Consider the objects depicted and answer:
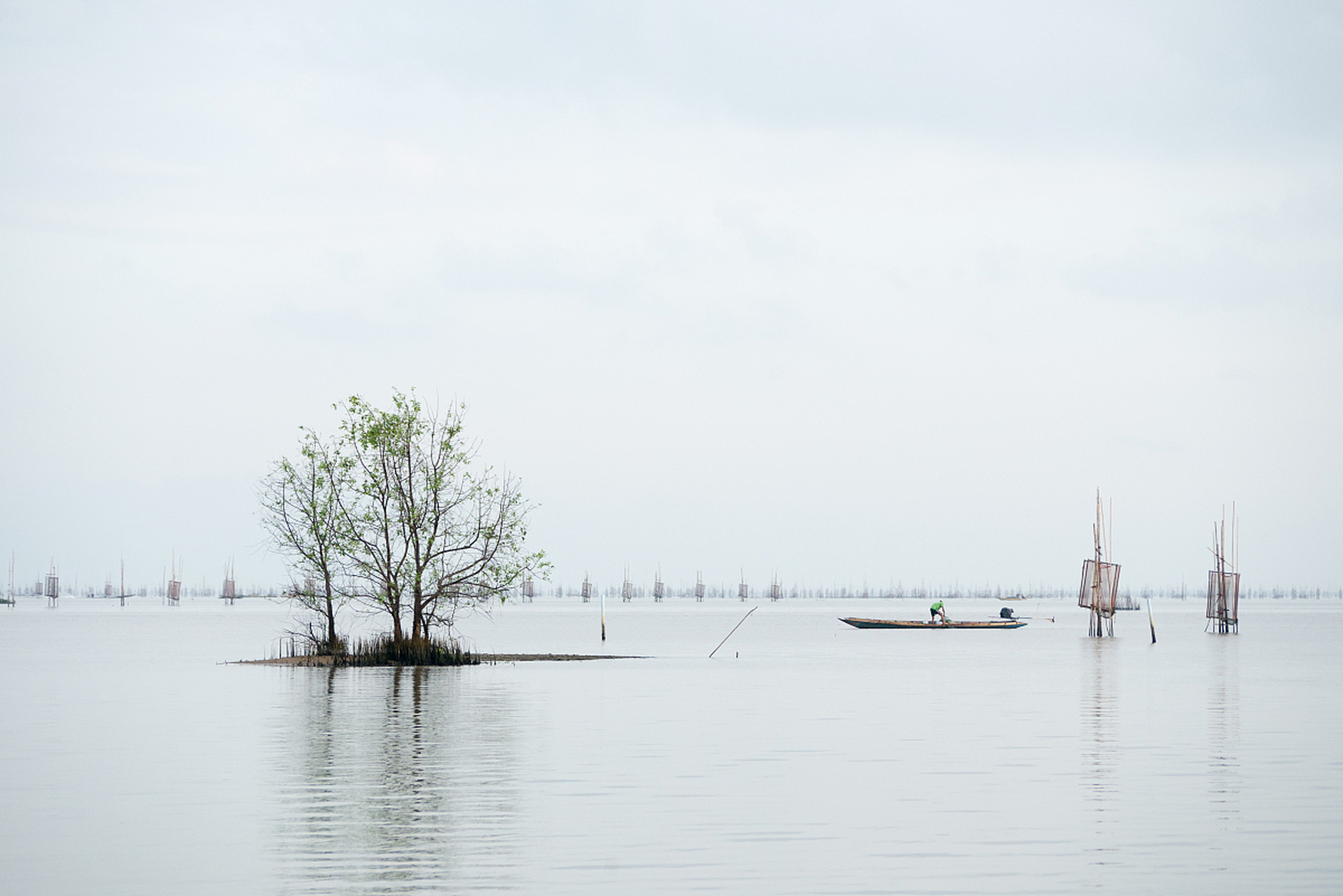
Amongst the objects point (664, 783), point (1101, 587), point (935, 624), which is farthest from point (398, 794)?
point (935, 624)

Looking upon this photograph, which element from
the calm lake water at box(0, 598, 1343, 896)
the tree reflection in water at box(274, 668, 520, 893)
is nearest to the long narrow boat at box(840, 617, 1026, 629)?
the calm lake water at box(0, 598, 1343, 896)

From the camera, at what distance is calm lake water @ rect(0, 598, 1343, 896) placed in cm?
1573

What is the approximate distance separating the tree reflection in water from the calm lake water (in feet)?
0.26

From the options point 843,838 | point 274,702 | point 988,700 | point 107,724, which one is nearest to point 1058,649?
point 988,700

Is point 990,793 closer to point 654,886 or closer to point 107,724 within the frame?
point 654,886

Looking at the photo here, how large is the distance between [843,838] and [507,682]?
29.9 metres

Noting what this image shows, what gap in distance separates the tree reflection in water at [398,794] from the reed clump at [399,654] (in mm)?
12121

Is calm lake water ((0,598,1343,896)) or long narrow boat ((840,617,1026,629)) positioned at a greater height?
calm lake water ((0,598,1343,896))

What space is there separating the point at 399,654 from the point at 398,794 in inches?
1243

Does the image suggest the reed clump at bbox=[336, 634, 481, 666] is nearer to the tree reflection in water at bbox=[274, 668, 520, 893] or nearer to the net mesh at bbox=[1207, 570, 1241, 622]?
the tree reflection in water at bbox=[274, 668, 520, 893]

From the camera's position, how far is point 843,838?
58.3 feet

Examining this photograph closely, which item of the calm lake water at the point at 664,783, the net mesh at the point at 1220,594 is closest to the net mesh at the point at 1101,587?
the net mesh at the point at 1220,594

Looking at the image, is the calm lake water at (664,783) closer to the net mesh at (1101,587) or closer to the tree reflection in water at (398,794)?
the tree reflection in water at (398,794)

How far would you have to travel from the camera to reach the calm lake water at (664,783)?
15727 millimetres
